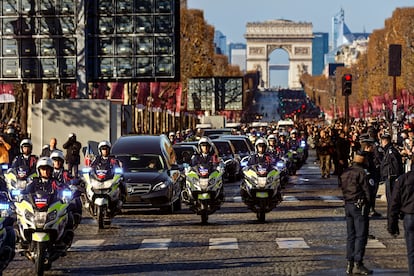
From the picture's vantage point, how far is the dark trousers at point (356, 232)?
16.5m

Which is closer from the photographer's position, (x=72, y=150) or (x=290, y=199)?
(x=290, y=199)

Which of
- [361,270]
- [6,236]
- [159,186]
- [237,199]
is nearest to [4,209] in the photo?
[6,236]

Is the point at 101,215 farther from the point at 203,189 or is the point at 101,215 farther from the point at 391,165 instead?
the point at 391,165

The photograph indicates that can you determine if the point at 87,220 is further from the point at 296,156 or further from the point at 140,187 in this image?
the point at 296,156

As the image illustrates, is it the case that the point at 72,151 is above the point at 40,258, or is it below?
below

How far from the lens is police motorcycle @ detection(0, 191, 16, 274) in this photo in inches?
592

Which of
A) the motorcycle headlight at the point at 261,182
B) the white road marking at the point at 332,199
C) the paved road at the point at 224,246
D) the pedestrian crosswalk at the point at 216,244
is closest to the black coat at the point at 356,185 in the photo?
the paved road at the point at 224,246

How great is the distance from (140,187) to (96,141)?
13006 millimetres

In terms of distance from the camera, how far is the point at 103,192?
23750 millimetres

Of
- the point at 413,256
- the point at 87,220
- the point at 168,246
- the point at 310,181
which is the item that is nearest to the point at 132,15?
the point at 310,181

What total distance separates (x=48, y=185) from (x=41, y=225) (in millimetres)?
685

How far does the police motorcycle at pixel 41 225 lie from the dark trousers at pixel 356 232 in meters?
3.41

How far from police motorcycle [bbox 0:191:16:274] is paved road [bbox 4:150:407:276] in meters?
1.82

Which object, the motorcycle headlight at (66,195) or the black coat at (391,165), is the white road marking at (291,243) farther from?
the black coat at (391,165)
